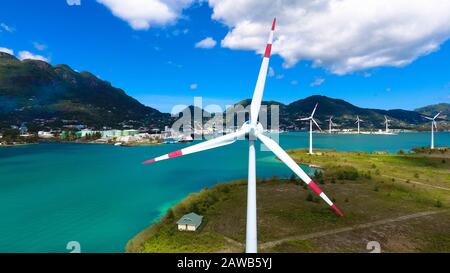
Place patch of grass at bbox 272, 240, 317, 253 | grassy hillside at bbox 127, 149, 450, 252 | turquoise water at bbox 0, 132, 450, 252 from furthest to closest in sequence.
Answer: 1. turquoise water at bbox 0, 132, 450, 252
2. grassy hillside at bbox 127, 149, 450, 252
3. patch of grass at bbox 272, 240, 317, 253

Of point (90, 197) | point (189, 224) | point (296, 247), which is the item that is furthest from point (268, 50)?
point (90, 197)

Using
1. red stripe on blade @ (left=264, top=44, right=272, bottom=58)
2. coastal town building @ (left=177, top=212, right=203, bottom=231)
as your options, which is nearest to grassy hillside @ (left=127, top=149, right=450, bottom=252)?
coastal town building @ (left=177, top=212, right=203, bottom=231)

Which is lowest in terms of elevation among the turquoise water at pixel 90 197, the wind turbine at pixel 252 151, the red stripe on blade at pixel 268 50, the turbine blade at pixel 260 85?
the turquoise water at pixel 90 197

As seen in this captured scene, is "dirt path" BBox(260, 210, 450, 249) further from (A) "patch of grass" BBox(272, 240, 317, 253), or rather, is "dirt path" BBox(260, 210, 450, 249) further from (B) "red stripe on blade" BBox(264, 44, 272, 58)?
(B) "red stripe on blade" BBox(264, 44, 272, 58)

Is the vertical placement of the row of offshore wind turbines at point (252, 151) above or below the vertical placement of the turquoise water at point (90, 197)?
above

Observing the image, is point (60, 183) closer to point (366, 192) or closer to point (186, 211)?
point (186, 211)

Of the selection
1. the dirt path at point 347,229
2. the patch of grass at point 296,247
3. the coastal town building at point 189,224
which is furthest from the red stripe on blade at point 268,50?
the coastal town building at point 189,224

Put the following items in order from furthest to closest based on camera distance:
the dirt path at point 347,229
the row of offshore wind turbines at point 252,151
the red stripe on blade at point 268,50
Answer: the dirt path at point 347,229 → the red stripe on blade at point 268,50 → the row of offshore wind turbines at point 252,151

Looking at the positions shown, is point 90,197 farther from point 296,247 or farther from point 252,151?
point 252,151

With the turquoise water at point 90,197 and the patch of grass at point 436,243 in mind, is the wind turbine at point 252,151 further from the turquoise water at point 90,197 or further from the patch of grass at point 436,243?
the turquoise water at point 90,197

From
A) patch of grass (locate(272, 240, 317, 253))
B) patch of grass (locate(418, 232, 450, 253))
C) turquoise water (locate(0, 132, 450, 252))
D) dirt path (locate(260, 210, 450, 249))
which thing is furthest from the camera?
turquoise water (locate(0, 132, 450, 252))
